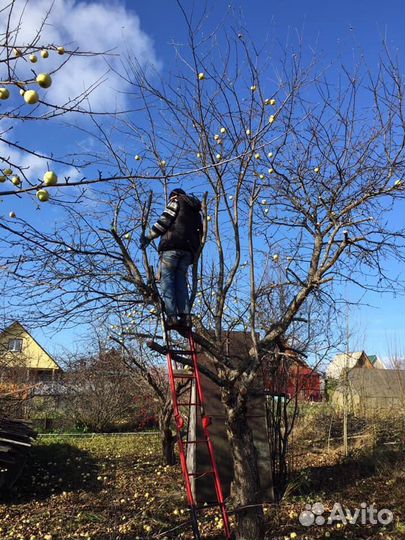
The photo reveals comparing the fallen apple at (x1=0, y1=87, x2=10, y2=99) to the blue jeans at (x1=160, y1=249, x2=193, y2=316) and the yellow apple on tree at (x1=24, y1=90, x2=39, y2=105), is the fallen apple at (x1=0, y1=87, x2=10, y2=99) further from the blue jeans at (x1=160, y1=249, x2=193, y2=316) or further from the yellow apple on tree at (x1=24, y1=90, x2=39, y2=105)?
the blue jeans at (x1=160, y1=249, x2=193, y2=316)

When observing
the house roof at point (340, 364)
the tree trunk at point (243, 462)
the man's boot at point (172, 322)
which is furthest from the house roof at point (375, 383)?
the man's boot at point (172, 322)

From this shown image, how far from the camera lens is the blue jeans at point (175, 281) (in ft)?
15.5

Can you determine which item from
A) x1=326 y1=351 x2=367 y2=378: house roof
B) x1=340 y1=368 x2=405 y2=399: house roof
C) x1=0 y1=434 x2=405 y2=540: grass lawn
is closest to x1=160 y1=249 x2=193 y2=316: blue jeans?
x1=0 y1=434 x2=405 y2=540: grass lawn

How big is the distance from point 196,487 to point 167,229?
345cm

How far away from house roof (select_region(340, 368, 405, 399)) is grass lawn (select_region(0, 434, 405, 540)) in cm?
288

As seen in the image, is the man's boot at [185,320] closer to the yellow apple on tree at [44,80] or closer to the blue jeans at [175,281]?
the blue jeans at [175,281]

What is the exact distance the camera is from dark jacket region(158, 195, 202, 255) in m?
4.88

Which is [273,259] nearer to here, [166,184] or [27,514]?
[166,184]

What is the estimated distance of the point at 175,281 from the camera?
4.84 m

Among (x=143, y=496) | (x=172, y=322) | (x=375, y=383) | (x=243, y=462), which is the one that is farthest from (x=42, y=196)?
(x=375, y=383)

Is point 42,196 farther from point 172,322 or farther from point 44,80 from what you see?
point 172,322

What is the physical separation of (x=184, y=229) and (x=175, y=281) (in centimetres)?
53

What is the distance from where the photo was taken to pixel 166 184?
5.76 m

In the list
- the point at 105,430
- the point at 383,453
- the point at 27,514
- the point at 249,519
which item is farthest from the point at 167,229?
the point at 105,430
